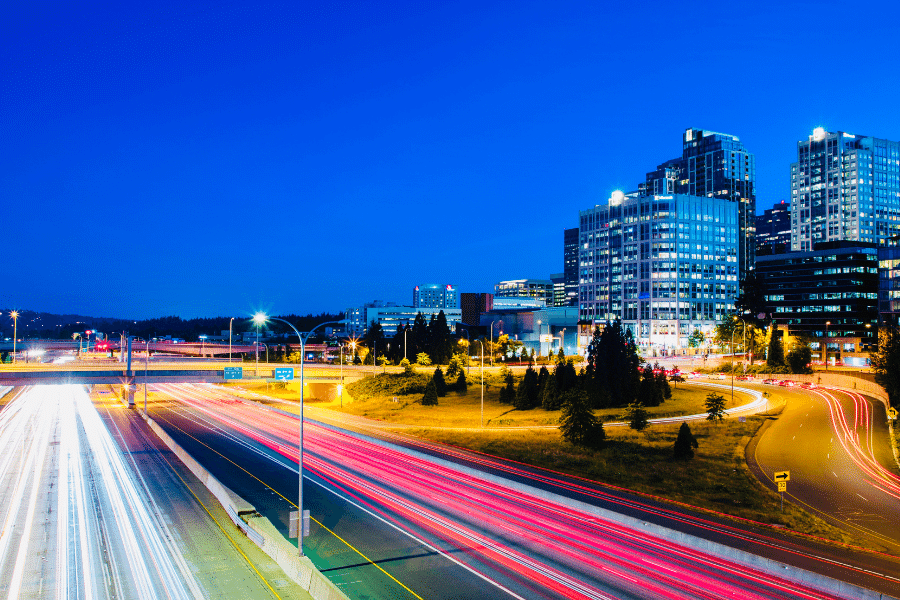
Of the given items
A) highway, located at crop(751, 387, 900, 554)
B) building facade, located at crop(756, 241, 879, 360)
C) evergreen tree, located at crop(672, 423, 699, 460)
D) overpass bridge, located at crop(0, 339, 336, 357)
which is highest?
building facade, located at crop(756, 241, 879, 360)

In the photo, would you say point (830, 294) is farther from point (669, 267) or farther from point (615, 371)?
point (615, 371)

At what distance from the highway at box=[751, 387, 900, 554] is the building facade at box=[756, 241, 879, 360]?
10207 cm

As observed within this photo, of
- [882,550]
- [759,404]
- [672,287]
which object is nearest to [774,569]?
[882,550]

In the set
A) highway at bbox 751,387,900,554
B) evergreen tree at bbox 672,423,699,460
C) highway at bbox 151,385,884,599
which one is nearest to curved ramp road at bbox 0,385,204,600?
highway at bbox 151,385,884,599

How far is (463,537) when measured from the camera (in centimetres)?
2477

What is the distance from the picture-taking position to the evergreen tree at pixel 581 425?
4791cm

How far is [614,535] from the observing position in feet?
80.9

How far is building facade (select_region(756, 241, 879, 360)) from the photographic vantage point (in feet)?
524

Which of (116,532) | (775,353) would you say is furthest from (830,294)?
(116,532)

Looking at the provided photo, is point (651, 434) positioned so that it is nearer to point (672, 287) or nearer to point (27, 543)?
point (27, 543)

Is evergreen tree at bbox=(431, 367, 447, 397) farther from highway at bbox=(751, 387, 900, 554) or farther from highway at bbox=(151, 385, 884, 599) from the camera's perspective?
highway at bbox=(751, 387, 900, 554)

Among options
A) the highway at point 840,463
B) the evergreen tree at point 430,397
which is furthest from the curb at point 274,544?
the evergreen tree at point 430,397

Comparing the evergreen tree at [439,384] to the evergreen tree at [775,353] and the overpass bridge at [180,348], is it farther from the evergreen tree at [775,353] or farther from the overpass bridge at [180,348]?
the overpass bridge at [180,348]

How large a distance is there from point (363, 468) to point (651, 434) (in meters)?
28.1
